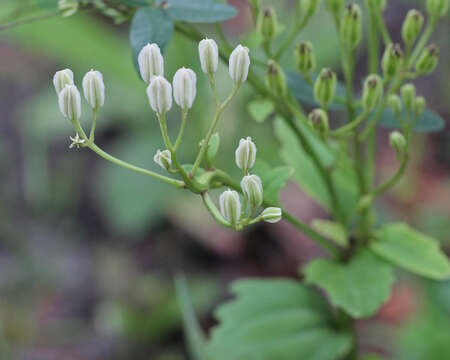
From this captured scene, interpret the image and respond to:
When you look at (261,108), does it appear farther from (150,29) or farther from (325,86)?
(150,29)

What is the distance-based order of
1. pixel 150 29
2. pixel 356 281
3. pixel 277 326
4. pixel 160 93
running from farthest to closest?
1. pixel 277 326
2. pixel 356 281
3. pixel 150 29
4. pixel 160 93

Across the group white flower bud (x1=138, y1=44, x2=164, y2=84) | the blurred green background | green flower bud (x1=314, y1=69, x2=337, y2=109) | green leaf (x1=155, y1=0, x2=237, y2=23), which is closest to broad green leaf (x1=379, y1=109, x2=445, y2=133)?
green flower bud (x1=314, y1=69, x2=337, y2=109)

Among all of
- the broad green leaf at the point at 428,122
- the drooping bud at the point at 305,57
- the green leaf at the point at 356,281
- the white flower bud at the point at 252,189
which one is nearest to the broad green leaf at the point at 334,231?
the green leaf at the point at 356,281

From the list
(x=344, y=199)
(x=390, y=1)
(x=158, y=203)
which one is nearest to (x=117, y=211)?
(x=158, y=203)

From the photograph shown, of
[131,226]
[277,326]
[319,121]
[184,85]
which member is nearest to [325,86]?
[319,121]

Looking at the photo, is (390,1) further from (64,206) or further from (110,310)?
(110,310)
